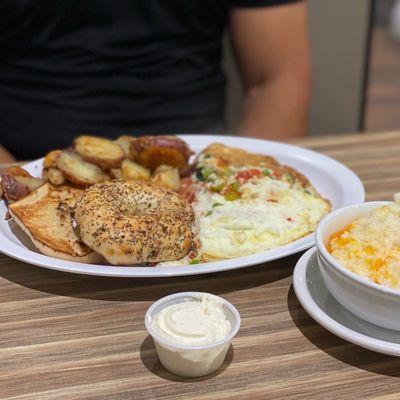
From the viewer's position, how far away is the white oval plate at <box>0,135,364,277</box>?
46.8 inches

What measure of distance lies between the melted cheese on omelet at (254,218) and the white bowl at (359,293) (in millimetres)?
220

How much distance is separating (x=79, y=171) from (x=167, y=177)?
0.71 ft

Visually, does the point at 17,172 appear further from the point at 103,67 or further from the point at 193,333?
the point at 103,67

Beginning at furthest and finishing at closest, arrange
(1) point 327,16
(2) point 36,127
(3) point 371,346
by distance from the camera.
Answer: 1. (1) point 327,16
2. (2) point 36,127
3. (3) point 371,346

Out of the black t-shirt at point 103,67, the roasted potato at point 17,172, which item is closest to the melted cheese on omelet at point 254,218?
the roasted potato at point 17,172

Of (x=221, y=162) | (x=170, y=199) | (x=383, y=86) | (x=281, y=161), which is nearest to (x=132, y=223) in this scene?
(x=170, y=199)

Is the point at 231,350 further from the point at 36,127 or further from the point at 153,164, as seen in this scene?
the point at 36,127

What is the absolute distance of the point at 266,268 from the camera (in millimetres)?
1325

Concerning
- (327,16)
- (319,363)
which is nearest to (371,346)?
(319,363)

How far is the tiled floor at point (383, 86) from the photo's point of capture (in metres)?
5.21

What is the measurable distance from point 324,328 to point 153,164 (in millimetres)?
695

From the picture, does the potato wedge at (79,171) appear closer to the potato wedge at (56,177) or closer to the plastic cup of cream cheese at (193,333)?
the potato wedge at (56,177)

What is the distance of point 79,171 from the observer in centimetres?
149

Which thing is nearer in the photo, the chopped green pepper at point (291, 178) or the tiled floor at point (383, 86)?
the chopped green pepper at point (291, 178)
